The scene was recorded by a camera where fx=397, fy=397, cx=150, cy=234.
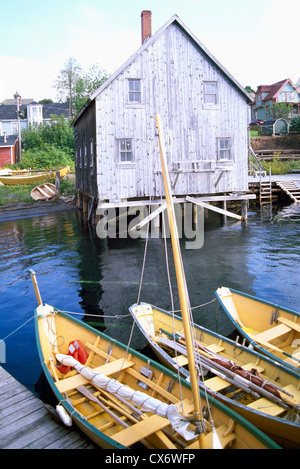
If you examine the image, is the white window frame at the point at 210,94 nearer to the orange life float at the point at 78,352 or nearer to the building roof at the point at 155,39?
the building roof at the point at 155,39

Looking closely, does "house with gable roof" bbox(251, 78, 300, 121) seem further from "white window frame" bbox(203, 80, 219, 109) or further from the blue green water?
"white window frame" bbox(203, 80, 219, 109)

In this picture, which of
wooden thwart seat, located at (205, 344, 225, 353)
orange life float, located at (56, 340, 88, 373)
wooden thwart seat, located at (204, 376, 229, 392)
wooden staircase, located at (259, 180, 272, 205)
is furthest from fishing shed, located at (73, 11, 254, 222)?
wooden thwart seat, located at (204, 376, 229, 392)

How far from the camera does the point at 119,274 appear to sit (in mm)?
16156

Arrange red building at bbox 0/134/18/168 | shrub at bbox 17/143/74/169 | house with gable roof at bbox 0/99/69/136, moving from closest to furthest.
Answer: shrub at bbox 17/143/74/169
red building at bbox 0/134/18/168
house with gable roof at bbox 0/99/69/136

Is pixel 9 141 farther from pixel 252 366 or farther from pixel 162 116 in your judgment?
pixel 252 366

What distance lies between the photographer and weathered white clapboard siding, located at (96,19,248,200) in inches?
794

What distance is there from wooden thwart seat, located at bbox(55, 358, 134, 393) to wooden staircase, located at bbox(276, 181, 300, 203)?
27.5 m

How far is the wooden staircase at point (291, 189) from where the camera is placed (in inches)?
1256

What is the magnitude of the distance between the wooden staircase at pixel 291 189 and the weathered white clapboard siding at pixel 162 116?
40.3 feet

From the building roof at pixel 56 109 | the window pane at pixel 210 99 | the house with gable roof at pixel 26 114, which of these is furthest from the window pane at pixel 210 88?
the building roof at pixel 56 109

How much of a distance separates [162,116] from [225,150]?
13.8ft

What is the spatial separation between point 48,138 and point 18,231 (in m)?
32.6

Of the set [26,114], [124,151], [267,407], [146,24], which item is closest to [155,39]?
[146,24]
